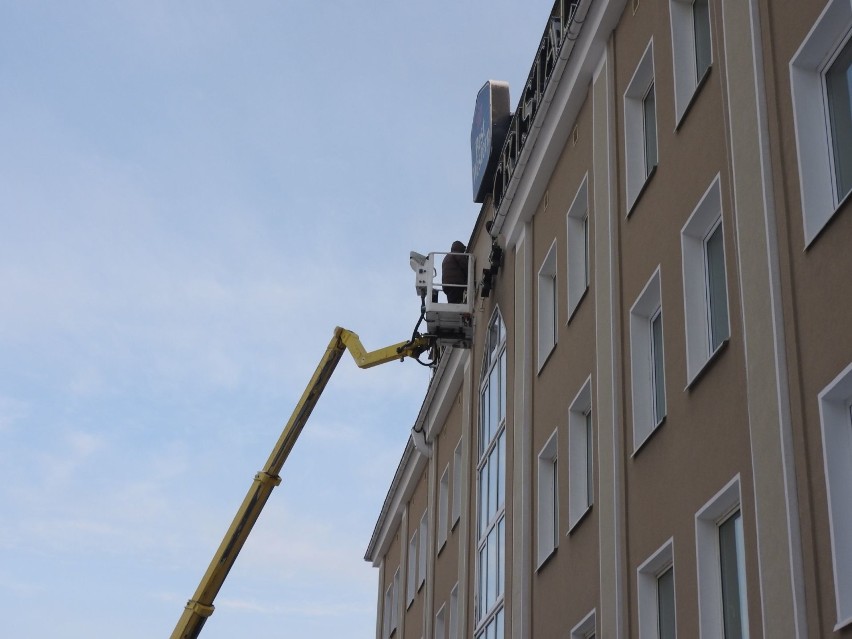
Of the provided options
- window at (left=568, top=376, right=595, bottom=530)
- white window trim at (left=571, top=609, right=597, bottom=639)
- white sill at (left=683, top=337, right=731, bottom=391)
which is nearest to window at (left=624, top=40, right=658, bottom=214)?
window at (left=568, top=376, right=595, bottom=530)

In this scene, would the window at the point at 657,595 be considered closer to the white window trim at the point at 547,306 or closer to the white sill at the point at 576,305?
the white sill at the point at 576,305

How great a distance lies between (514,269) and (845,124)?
12662 millimetres

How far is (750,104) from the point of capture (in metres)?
12.7

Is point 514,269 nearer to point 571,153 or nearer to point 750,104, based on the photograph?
point 571,153

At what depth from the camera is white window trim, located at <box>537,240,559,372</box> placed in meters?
21.4

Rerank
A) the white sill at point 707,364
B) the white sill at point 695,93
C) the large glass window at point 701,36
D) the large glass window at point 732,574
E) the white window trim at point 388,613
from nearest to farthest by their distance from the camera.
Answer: the large glass window at point 732,574, the white sill at point 707,364, the white sill at point 695,93, the large glass window at point 701,36, the white window trim at point 388,613

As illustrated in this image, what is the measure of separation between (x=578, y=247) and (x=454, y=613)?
9936mm

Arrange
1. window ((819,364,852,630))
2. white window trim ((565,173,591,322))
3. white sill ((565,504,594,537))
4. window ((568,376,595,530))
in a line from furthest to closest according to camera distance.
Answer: white window trim ((565,173,591,322)), window ((568,376,595,530)), white sill ((565,504,594,537)), window ((819,364,852,630))

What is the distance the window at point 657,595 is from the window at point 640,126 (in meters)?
4.60

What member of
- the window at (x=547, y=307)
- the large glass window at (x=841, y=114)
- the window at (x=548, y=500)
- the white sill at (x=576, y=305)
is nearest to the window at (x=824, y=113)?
the large glass window at (x=841, y=114)

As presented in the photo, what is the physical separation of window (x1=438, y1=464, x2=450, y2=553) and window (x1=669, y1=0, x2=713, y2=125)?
51.6 feet

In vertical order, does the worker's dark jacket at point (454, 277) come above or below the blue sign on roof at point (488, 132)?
below

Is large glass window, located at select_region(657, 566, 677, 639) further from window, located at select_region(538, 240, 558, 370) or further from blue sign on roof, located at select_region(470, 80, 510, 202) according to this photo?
blue sign on roof, located at select_region(470, 80, 510, 202)

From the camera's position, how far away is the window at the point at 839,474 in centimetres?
1013
